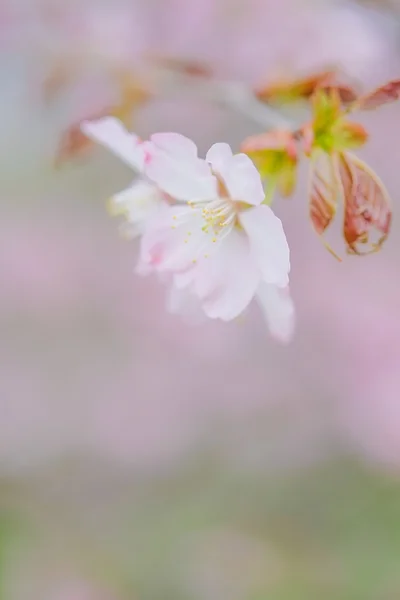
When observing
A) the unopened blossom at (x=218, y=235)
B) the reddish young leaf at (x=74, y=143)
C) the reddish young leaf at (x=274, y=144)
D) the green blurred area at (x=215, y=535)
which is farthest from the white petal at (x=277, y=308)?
the green blurred area at (x=215, y=535)

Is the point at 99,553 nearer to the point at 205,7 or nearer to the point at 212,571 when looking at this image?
the point at 212,571

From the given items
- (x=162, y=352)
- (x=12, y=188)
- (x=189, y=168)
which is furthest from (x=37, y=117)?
(x=189, y=168)

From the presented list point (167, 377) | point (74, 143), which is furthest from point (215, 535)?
point (74, 143)

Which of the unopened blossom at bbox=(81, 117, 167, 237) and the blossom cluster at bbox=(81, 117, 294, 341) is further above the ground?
the unopened blossom at bbox=(81, 117, 167, 237)

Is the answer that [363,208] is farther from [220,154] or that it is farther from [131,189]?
[131,189]

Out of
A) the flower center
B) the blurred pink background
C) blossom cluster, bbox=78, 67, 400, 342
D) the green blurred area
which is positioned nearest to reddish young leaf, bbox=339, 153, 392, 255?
blossom cluster, bbox=78, 67, 400, 342

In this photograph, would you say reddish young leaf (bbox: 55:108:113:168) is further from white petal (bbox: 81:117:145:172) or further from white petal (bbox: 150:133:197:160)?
white petal (bbox: 150:133:197:160)
